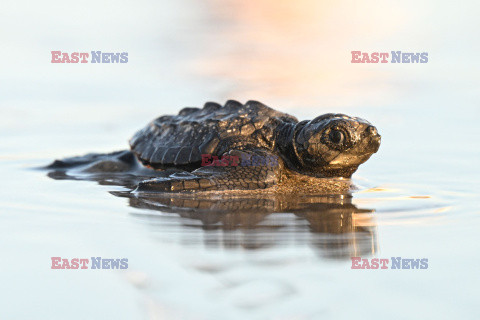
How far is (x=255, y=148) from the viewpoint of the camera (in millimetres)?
5781

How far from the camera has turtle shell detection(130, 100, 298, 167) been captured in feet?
19.1

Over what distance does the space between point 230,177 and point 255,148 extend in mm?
586

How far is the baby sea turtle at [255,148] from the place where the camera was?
533cm
